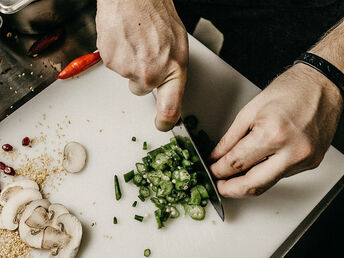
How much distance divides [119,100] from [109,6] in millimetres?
646

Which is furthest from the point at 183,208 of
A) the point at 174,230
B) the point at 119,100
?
the point at 119,100

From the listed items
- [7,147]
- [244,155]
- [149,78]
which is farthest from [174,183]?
[7,147]

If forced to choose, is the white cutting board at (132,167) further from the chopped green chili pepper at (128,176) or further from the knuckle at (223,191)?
the knuckle at (223,191)

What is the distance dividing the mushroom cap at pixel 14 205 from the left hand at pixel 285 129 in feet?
3.28

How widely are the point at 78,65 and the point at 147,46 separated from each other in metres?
0.67

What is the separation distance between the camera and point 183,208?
68.0 inches

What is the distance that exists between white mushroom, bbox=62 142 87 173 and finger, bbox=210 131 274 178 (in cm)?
73

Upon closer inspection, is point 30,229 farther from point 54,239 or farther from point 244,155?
point 244,155

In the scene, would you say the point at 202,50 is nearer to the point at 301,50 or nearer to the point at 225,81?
the point at 225,81

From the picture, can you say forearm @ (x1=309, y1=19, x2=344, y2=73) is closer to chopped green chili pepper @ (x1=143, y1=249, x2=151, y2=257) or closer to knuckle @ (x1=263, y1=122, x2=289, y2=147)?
knuckle @ (x1=263, y1=122, x2=289, y2=147)

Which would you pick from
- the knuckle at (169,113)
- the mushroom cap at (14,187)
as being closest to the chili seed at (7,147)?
the mushroom cap at (14,187)

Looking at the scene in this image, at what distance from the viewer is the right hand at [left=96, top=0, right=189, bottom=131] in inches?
53.3

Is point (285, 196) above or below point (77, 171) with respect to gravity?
below

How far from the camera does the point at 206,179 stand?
5.29 ft
